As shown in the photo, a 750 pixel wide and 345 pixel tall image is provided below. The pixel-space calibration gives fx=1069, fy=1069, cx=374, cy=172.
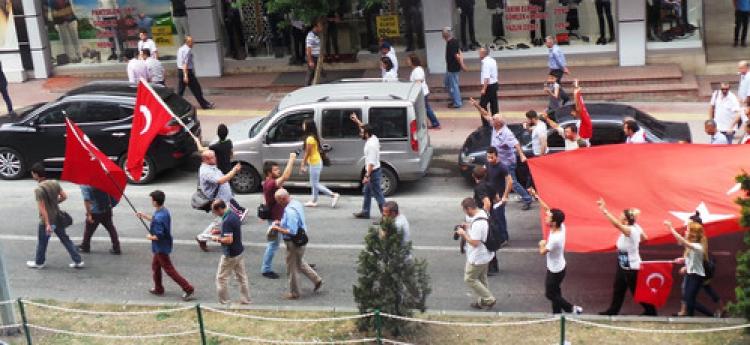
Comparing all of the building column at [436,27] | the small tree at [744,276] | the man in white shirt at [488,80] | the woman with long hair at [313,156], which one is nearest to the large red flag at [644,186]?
the small tree at [744,276]

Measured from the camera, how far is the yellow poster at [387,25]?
2580 cm

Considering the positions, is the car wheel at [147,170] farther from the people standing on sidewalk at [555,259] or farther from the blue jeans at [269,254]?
the people standing on sidewalk at [555,259]

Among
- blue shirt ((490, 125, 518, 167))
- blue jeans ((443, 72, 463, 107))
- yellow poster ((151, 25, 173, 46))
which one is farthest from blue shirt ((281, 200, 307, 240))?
yellow poster ((151, 25, 173, 46))

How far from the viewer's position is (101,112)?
18953mm

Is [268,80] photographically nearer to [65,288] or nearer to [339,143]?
[339,143]

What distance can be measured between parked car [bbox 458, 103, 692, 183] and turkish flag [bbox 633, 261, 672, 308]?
4686 mm

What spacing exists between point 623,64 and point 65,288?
1459 centimetres

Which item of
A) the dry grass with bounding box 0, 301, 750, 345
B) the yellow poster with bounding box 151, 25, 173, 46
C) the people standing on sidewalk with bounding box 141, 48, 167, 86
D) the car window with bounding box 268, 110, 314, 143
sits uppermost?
the yellow poster with bounding box 151, 25, 173, 46

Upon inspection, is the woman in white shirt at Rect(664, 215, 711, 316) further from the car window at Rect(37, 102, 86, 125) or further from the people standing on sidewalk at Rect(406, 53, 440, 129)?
the car window at Rect(37, 102, 86, 125)

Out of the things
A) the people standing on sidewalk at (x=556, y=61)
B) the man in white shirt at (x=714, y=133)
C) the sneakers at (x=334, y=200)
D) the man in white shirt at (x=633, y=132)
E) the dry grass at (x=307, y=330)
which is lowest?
the dry grass at (x=307, y=330)

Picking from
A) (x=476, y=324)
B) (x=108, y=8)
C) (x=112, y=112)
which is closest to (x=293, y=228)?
(x=476, y=324)

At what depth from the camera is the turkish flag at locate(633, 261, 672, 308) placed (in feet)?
40.7

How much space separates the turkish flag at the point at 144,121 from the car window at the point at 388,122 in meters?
3.56

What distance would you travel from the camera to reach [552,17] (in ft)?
82.7
